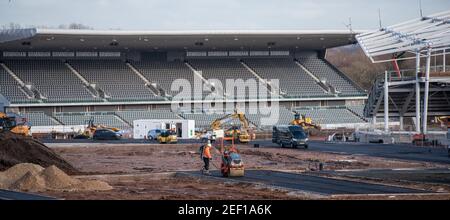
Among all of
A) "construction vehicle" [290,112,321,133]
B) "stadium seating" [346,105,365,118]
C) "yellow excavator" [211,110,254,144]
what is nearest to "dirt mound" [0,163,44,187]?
"yellow excavator" [211,110,254,144]

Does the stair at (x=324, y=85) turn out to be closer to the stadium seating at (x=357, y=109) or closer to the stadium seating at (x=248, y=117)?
the stadium seating at (x=357, y=109)

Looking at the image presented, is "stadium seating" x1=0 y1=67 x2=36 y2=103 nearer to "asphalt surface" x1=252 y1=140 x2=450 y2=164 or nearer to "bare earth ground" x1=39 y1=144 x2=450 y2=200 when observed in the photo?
"bare earth ground" x1=39 y1=144 x2=450 y2=200

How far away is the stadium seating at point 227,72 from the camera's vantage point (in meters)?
84.2

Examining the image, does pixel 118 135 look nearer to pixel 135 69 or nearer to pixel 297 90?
pixel 135 69

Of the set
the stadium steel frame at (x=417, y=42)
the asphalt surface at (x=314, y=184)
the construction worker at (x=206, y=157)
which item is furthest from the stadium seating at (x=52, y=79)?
the asphalt surface at (x=314, y=184)

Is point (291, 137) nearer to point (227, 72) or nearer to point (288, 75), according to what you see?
point (227, 72)

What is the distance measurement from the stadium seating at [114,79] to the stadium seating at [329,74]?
19012mm

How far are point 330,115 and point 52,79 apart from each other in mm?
27433

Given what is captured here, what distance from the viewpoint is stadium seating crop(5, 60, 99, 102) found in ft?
255

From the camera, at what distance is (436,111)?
220 ft

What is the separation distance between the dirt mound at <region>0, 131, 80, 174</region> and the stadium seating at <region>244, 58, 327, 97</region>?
52.7 meters

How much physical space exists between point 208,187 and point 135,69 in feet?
190

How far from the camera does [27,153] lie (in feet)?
111
